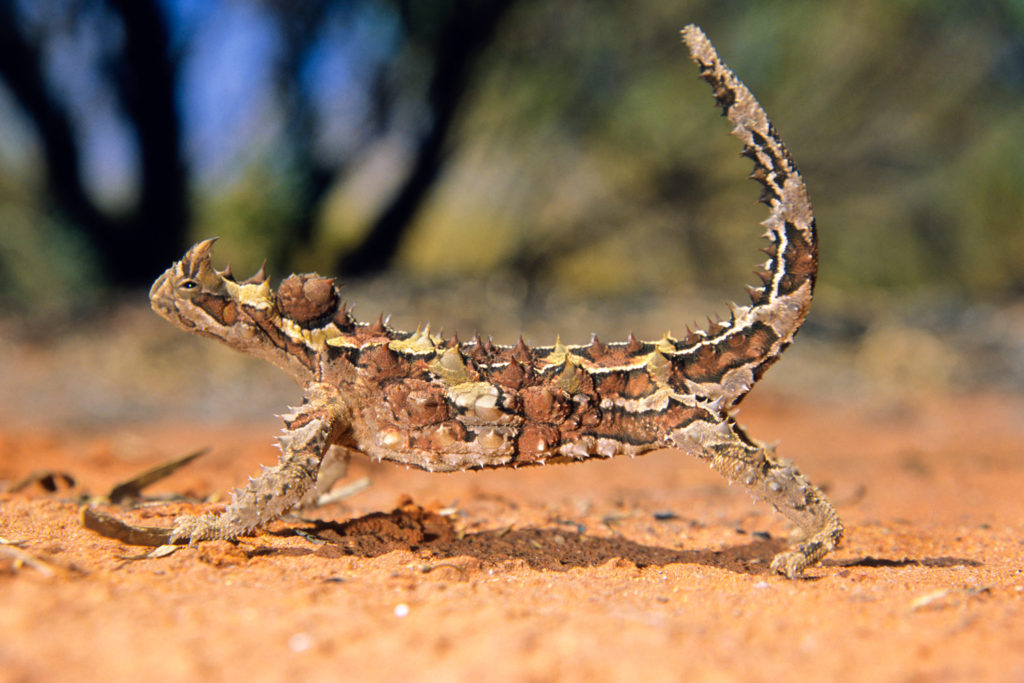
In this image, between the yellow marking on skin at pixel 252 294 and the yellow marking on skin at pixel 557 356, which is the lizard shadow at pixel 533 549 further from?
the yellow marking on skin at pixel 252 294

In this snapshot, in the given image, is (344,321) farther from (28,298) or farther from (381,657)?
(28,298)

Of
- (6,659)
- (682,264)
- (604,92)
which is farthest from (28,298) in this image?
(6,659)

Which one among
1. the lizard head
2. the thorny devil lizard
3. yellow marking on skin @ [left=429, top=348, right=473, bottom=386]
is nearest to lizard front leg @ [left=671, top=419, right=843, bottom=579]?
the thorny devil lizard

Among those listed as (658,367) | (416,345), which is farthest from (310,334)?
(658,367)

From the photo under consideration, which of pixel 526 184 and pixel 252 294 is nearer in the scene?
pixel 252 294

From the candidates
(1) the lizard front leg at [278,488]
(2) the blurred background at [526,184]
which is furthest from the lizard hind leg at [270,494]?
(2) the blurred background at [526,184]

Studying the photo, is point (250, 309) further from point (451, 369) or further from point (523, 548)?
point (523, 548)

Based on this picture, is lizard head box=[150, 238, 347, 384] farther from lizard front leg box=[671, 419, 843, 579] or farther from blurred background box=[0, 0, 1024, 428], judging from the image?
blurred background box=[0, 0, 1024, 428]
